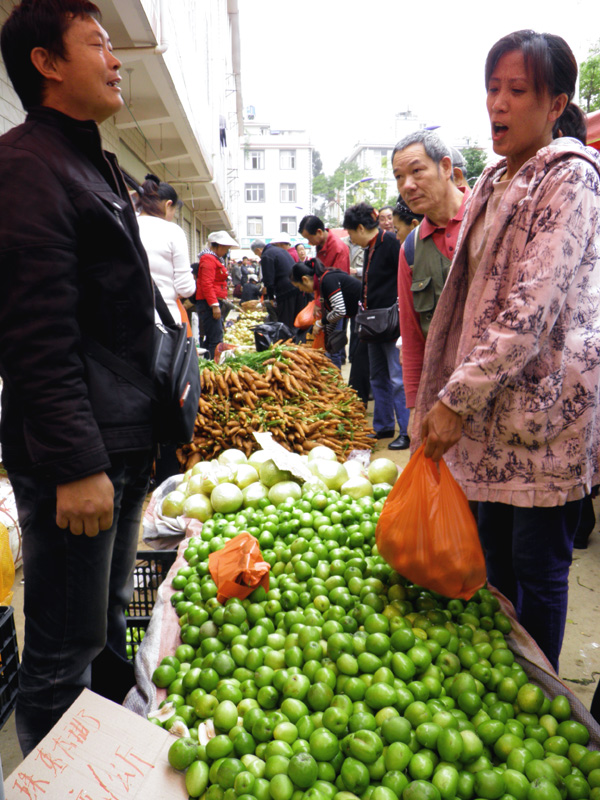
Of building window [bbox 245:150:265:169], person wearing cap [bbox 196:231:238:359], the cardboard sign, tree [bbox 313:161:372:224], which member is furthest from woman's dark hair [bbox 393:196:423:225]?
tree [bbox 313:161:372:224]

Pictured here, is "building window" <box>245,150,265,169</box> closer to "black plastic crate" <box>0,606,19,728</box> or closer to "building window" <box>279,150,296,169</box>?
"building window" <box>279,150,296,169</box>

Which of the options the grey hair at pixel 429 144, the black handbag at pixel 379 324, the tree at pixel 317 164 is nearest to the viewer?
the grey hair at pixel 429 144

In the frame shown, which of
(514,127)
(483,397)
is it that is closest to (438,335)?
(483,397)

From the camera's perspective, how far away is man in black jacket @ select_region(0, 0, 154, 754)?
1.28 metres

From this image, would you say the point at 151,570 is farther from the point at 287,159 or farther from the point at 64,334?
the point at 287,159

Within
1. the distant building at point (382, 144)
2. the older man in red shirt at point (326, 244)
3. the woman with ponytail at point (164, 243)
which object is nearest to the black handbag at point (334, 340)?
the older man in red shirt at point (326, 244)

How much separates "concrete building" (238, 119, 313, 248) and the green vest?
5766 cm

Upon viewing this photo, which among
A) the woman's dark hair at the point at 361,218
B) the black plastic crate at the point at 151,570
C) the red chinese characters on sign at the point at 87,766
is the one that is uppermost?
the woman's dark hair at the point at 361,218

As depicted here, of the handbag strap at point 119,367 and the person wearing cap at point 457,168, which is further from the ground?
the person wearing cap at point 457,168

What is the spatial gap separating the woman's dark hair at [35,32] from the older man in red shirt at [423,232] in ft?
4.79

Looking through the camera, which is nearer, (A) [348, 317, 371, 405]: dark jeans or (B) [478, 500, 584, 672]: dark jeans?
(B) [478, 500, 584, 672]: dark jeans

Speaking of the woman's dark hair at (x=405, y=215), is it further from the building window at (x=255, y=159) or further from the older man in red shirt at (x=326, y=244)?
the building window at (x=255, y=159)

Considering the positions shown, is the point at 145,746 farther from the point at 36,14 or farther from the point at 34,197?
the point at 36,14

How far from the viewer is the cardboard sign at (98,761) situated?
4.80 feet
